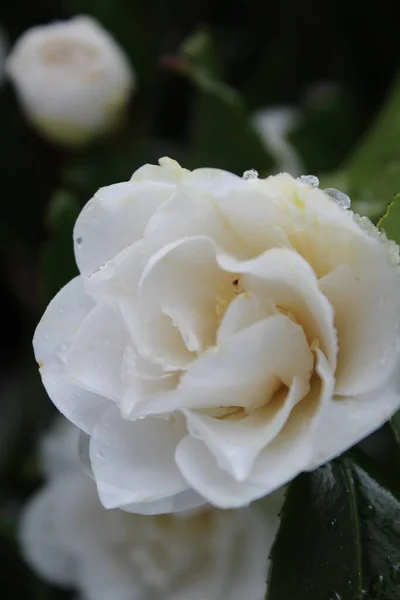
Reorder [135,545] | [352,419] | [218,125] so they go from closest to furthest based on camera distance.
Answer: [352,419]
[135,545]
[218,125]

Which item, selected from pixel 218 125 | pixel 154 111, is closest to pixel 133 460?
pixel 218 125

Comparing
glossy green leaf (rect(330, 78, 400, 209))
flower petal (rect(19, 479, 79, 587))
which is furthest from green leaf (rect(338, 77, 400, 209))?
flower petal (rect(19, 479, 79, 587))

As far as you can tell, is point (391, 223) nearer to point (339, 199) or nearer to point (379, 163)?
point (339, 199)

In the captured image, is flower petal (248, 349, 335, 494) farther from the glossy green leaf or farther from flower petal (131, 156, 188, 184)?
the glossy green leaf

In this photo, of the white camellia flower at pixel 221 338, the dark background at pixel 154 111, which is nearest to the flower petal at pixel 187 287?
the white camellia flower at pixel 221 338

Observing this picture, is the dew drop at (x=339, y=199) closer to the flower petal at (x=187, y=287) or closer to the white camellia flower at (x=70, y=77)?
the flower petal at (x=187, y=287)

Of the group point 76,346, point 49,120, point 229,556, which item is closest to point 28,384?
point 49,120
